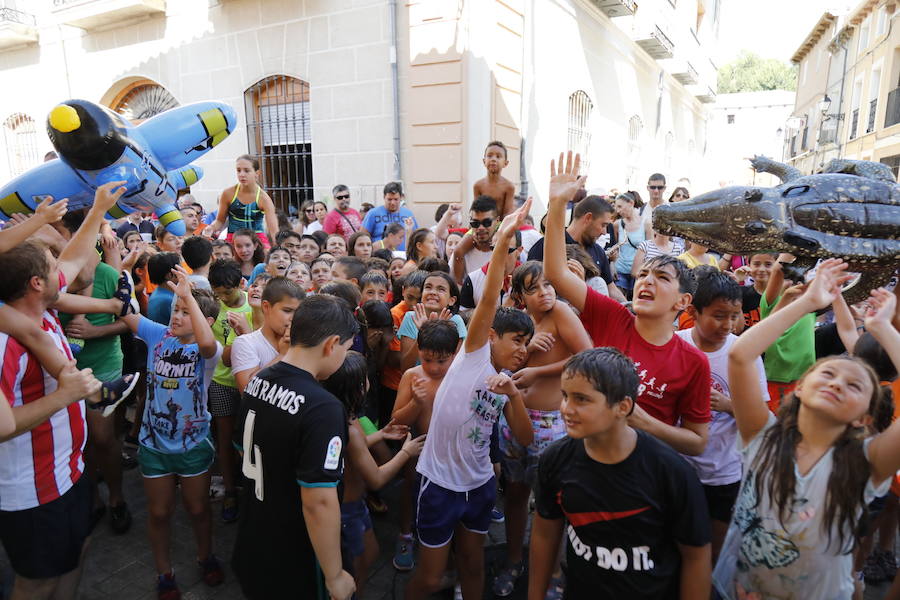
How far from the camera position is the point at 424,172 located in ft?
26.9

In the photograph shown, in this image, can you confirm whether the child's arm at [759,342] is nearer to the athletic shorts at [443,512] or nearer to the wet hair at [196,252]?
the athletic shorts at [443,512]

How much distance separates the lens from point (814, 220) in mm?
1656

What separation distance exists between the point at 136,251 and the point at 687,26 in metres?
20.1

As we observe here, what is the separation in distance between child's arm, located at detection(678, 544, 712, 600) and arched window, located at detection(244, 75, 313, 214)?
8969 mm

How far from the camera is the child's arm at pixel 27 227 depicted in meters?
2.22

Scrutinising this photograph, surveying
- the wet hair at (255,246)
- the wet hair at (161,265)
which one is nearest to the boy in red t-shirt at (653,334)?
the wet hair at (161,265)

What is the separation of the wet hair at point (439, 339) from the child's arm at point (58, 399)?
1.34 m

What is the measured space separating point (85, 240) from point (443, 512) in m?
2.27

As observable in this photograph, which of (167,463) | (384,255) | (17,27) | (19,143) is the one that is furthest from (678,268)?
(19,143)

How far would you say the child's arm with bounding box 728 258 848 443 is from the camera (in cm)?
166

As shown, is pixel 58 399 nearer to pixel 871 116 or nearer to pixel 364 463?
pixel 364 463

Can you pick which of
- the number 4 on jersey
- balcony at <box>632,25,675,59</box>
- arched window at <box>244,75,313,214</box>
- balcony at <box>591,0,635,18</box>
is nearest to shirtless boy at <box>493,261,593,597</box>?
the number 4 on jersey

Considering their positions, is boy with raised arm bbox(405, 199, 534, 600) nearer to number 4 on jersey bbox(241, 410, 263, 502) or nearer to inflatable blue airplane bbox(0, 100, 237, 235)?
number 4 on jersey bbox(241, 410, 263, 502)

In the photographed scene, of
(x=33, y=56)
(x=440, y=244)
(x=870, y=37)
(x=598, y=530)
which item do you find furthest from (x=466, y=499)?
(x=870, y=37)
